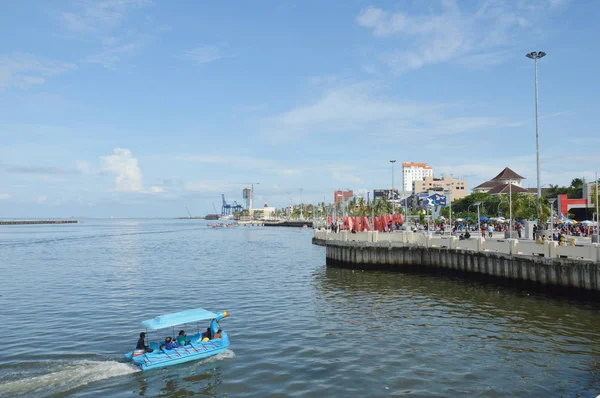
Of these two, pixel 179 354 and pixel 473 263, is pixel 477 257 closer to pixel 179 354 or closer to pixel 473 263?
pixel 473 263

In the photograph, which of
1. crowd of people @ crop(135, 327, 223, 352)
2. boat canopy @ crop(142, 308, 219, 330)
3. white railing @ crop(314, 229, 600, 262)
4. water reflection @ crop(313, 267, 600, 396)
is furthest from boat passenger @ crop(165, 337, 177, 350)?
white railing @ crop(314, 229, 600, 262)

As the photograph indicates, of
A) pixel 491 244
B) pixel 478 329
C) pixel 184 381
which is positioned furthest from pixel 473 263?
pixel 184 381

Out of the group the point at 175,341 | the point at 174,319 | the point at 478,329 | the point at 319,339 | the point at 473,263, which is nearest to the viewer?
the point at 175,341

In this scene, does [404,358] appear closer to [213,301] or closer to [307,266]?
[213,301]

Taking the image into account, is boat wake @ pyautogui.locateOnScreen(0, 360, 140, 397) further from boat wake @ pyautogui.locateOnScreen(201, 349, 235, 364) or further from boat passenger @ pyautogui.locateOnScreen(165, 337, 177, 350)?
boat wake @ pyautogui.locateOnScreen(201, 349, 235, 364)

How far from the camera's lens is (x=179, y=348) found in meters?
20.1

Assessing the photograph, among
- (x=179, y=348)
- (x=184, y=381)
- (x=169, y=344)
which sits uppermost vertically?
(x=169, y=344)

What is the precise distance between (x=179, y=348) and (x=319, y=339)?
697 cm

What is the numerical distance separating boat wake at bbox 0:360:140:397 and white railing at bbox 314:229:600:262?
2796cm

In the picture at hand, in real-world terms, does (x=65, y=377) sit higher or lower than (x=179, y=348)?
lower

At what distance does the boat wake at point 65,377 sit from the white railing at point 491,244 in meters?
28.0

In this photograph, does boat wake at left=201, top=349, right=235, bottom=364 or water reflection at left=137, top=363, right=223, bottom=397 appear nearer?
water reflection at left=137, top=363, right=223, bottom=397

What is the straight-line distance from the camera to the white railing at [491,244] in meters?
29.7

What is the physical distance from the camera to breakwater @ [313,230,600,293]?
98.0 ft
